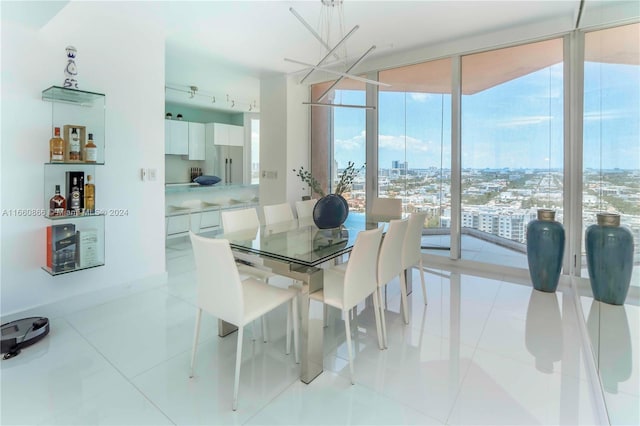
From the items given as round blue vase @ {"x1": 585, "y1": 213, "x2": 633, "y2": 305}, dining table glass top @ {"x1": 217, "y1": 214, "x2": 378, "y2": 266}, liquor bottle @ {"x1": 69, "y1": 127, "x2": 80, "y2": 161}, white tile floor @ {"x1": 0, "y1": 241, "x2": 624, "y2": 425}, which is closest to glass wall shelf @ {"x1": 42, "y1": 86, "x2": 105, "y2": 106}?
liquor bottle @ {"x1": 69, "y1": 127, "x2": 80, "y2": 161}

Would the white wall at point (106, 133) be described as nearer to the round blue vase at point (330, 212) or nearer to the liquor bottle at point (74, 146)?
the liquor bottle at point (74, 146)

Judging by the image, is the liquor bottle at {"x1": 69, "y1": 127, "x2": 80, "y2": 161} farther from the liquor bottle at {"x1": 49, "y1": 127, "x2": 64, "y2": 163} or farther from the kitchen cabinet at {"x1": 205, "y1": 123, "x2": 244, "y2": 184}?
the kitchen cabinet at {"x1": 205, "y1": 123, "x2": 244, "y2": 184}

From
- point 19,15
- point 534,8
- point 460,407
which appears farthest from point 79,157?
point 534,8

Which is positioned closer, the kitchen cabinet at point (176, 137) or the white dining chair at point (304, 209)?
the white dining chair at point (304, 209)

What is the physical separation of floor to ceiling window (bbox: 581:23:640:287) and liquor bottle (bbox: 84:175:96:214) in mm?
3845

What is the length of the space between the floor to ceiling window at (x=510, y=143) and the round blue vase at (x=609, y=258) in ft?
3.02

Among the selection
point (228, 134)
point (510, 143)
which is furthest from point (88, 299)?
point (228, 134)

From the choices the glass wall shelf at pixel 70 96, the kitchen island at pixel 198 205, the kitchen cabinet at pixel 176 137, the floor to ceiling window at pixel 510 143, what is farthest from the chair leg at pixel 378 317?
the kitchen cabinet at pixel 176 137

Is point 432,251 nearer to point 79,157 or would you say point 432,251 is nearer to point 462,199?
point 462,199

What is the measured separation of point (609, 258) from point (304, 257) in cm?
239

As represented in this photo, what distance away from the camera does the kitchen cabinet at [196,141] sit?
7.32 meters

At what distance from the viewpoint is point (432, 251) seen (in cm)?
450

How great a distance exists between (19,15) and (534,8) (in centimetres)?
440

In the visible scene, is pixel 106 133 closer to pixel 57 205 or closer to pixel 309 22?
pixel 57 205
